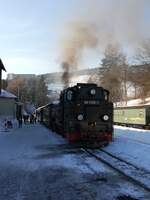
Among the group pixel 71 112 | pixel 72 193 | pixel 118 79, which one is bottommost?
pixel 72 193

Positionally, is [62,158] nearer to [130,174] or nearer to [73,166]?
[73,166]

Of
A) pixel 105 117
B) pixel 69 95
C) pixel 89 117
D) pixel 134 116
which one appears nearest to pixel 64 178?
pixel 89 117

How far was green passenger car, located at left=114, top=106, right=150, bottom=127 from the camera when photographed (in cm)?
4334

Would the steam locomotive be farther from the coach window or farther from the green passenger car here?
the green passenger car

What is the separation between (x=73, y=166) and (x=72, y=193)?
4024mm

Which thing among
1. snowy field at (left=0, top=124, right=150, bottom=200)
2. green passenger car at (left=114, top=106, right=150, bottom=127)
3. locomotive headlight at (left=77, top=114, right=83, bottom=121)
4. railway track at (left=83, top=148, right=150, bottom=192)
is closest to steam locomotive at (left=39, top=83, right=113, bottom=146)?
locomotive headlight at (left=77, top=114, right=83, bottom=121)

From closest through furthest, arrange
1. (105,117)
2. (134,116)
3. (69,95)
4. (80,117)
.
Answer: (80,117), (105,117), (69,95), (134,116)

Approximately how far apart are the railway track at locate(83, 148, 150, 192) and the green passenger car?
27.7m

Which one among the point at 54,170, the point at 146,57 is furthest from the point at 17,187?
the point at 146,57

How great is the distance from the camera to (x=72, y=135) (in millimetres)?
19312

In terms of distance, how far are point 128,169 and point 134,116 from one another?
3569cm

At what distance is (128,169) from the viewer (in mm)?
12031

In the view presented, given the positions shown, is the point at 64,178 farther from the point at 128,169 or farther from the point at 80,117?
the point at 80,117

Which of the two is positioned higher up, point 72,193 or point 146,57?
point 146,57
